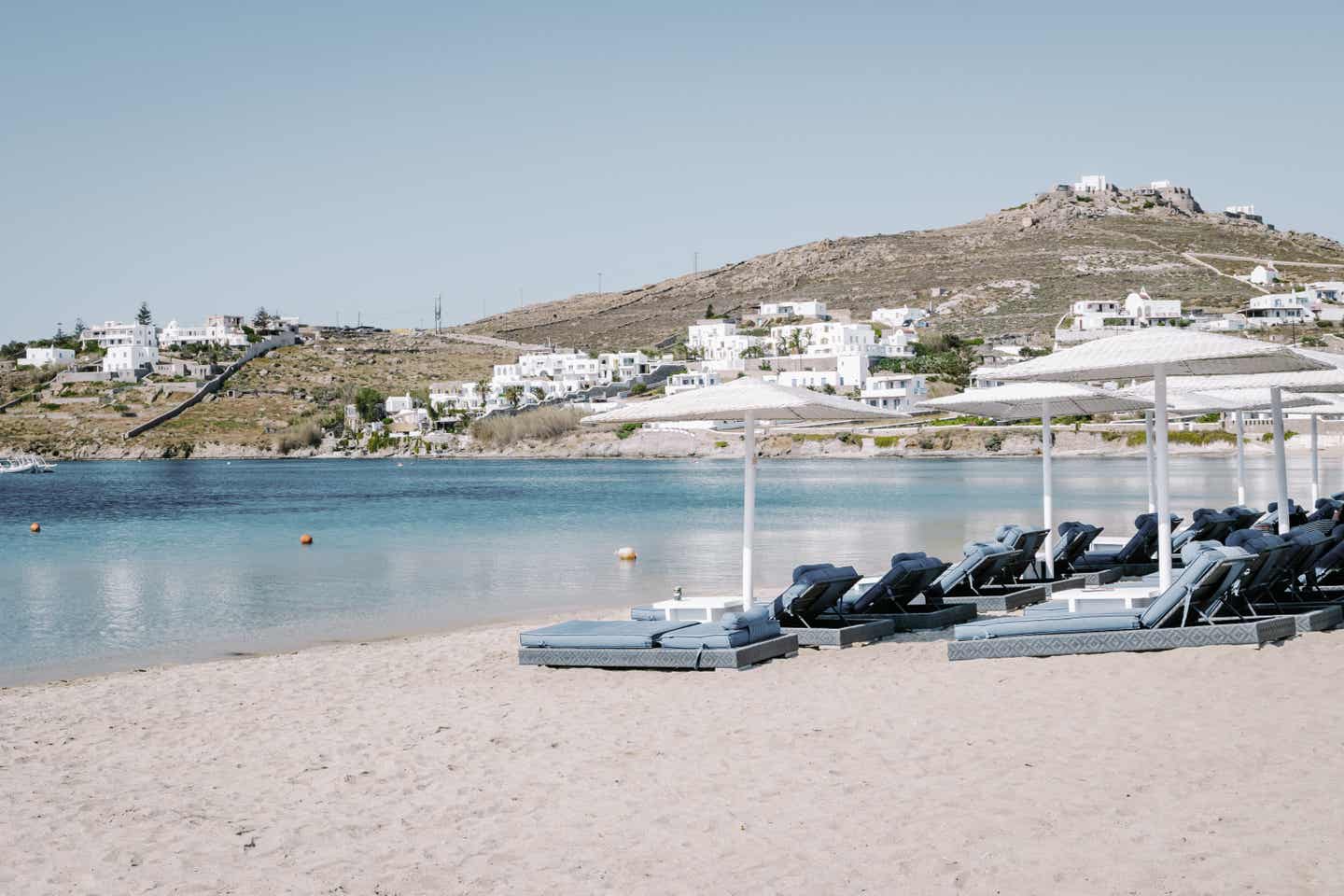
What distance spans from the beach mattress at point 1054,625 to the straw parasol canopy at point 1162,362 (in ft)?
3.16

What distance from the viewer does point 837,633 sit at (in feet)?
33.1

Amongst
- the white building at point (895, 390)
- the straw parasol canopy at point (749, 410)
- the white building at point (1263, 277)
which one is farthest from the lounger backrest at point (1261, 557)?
the white building at point (1263, 277)

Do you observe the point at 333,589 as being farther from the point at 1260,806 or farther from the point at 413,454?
the point at 413,454

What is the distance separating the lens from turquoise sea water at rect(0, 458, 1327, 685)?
635 inches

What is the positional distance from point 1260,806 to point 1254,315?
352 ft

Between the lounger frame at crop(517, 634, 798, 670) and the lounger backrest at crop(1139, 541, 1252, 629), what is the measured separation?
8.42 ft

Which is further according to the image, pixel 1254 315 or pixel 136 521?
pixel 1254 315

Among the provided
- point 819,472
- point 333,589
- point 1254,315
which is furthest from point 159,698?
point 1254,315

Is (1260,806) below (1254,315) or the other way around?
below

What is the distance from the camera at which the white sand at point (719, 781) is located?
5238mm

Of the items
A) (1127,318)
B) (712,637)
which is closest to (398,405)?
(1127,318)

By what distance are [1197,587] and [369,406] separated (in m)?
120

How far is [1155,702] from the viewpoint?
755cm

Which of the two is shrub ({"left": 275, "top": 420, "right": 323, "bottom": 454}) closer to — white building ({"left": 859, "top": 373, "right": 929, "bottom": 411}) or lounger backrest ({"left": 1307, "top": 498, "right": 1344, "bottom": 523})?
white building ({"left": 859, "top": 373, "right": 929, "bottom": 411})
